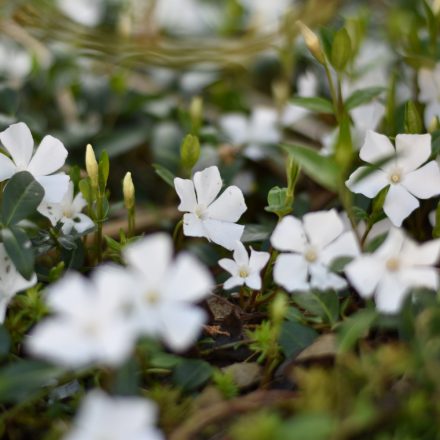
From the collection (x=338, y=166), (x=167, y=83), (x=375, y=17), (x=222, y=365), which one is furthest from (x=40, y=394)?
(x=375, y=17)

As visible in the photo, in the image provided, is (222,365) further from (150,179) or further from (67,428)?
(150,179)

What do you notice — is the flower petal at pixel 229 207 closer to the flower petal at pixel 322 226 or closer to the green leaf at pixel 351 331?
the flower petal at pixel 322 226

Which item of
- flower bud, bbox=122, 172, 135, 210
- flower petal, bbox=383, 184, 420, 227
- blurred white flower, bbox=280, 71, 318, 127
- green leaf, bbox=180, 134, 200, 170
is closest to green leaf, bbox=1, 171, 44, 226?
flower bud, bbox=122, 172, 135, 210

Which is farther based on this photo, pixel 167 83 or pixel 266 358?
pixel 167 83

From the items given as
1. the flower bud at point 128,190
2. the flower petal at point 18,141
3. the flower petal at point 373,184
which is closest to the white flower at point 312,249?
the flower petal at point 373,184

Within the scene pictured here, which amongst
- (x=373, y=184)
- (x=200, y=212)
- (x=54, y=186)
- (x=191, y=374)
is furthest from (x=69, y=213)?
(x=373, y=184)

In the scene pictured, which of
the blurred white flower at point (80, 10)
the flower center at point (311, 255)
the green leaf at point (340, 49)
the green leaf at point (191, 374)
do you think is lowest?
the blurred white flower at point (80, 10)

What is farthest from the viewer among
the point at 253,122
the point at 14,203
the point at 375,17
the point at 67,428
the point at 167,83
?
the point at 375,17

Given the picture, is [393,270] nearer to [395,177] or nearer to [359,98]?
[395,177]
